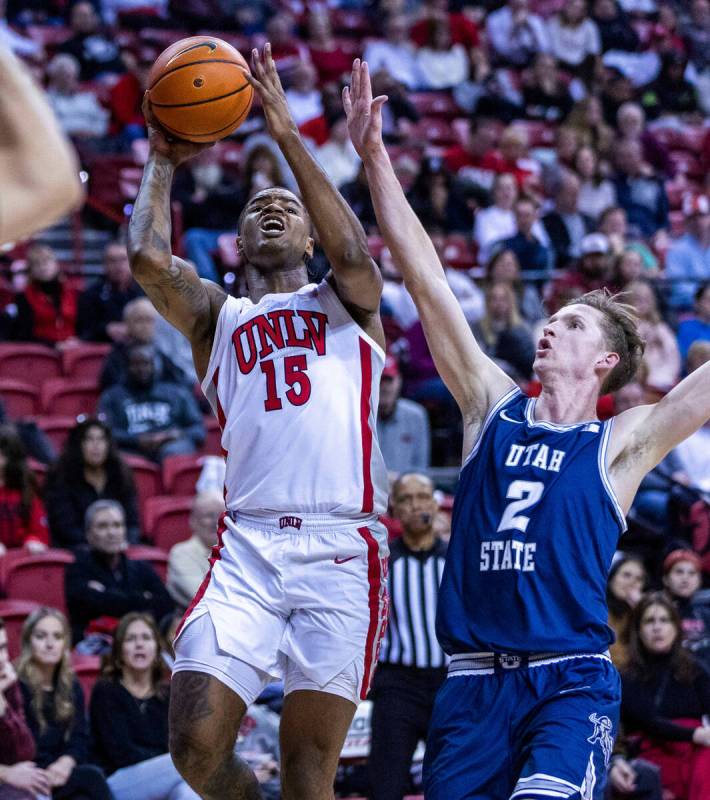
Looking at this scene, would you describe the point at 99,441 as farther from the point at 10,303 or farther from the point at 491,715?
the point at 491,715

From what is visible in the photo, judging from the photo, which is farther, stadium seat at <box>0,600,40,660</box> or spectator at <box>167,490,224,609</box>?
spectator at <box>167,490,224,609</box>

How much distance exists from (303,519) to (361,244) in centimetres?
91

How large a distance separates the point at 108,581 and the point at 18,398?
7.71ft

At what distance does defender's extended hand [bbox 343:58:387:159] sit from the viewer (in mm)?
4719

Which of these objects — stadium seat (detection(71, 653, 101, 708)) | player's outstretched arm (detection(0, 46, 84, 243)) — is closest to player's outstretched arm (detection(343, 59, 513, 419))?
player's outstretched arm (detection(0, 46, 84, 243))

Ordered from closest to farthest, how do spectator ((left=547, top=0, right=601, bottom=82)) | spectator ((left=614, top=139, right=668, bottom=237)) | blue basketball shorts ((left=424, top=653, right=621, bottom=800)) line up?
blue basketball shorts ((left=424, top=653, right=621, bottom=800)) → spectator ((left=614, top=139, right=668, bottom=237)) → spectator ((left=547, top=0, right=601, bottom=82))

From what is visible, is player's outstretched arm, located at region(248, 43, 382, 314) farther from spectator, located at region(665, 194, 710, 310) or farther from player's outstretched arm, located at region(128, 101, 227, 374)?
spectator, located at region(665, 194, 710, 310)

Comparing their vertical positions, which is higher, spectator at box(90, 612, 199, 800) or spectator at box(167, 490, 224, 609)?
spectator at box(167, 490, 224, 609)

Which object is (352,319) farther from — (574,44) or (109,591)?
(574,44)

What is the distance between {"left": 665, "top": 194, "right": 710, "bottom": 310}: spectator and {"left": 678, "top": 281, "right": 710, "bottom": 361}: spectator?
103 cm

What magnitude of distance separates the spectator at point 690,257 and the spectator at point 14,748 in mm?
7717

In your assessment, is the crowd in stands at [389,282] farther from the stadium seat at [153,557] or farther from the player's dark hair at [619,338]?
the player's dark hair at [619,338]

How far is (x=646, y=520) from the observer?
379 inches

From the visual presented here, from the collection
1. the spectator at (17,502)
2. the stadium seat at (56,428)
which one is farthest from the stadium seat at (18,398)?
the spectator at (17,502)
